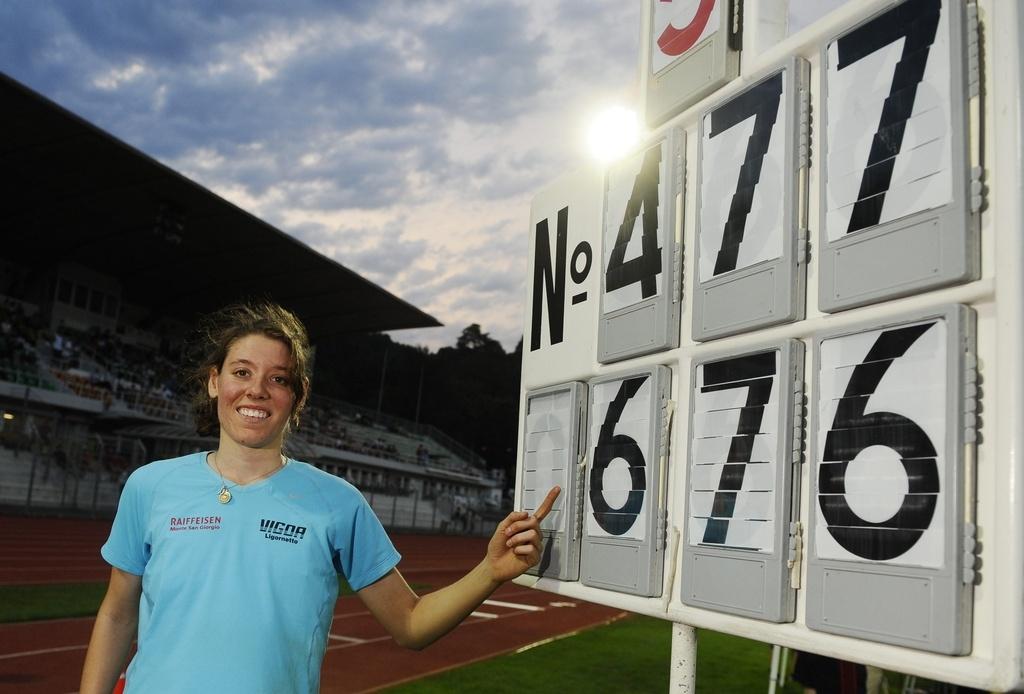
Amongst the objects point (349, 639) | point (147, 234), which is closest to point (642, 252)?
point (349, 639)

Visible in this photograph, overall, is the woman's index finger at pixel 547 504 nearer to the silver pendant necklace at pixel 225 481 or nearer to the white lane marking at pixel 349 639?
the silver pendant necklace at pixel 225 481

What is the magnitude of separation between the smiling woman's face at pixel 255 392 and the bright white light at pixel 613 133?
1230 millimetres

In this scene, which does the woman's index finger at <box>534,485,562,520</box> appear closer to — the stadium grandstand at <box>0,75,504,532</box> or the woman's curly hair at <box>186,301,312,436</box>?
the woman's curly hair at <box>186,301,312,436</box>

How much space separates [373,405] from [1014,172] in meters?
73.5

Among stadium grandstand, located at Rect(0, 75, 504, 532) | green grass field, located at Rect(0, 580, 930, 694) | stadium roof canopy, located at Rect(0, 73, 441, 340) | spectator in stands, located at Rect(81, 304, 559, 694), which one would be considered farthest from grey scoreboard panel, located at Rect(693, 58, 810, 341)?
stadium grandstand, located at Rect(0, 75, 504, 532)

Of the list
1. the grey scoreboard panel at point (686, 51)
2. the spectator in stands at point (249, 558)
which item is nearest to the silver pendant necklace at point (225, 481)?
the spectator in stands at point (249, 558)

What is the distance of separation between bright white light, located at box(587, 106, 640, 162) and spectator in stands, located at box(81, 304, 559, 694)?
3.81 ft

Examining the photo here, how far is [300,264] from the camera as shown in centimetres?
3300

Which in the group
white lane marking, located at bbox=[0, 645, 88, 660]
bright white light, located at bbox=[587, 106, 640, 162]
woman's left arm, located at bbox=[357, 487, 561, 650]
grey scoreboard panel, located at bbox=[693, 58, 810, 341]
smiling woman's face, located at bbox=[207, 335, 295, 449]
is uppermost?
bright white light, located at bbox=[587, 106, 640, 162]

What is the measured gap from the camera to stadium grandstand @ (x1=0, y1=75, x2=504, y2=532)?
24094 mm

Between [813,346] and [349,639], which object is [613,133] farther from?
[349,639]

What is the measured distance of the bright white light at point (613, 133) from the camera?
2.96 metres

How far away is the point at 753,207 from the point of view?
230cm

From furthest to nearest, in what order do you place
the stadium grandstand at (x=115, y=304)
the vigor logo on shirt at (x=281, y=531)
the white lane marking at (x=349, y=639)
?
the stadium grandstand at (x=115, y=304) < the white lane marking at (x=349, y=639) < the vigor logo on shirt at (x=281, y=531)
